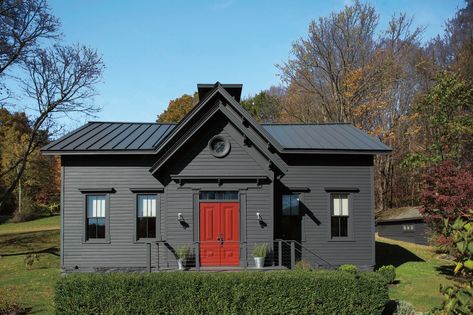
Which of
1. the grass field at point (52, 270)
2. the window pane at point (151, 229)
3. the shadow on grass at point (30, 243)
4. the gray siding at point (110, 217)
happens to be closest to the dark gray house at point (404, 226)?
the grass field at point (52, 270)

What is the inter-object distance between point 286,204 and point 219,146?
4.13 m

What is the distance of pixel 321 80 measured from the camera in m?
39.3

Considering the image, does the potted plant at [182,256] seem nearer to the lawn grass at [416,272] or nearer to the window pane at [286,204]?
the window pane at [286,204]

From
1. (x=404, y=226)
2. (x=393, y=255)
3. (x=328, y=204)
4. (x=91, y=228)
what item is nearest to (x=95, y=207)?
(x=91, y=228)

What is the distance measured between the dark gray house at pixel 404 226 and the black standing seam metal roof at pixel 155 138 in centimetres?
912

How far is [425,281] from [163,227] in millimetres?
10963

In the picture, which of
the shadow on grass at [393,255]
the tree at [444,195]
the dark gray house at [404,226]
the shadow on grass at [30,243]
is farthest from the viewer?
the dark gray house at [404,226]

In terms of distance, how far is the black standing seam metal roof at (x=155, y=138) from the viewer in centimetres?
1827

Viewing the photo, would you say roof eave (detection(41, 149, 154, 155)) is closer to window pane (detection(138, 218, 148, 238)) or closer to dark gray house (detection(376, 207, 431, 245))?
window pane (detection(138, 218, 148, 238))

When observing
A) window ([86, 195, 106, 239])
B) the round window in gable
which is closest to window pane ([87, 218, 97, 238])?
window ([86, 195, 106, 239])

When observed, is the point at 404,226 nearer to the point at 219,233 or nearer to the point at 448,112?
the point at 448,112

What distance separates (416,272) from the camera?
1919 centimetres

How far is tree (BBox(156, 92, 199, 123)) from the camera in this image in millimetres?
56531

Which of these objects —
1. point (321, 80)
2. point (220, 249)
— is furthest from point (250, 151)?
point (321, 80)
